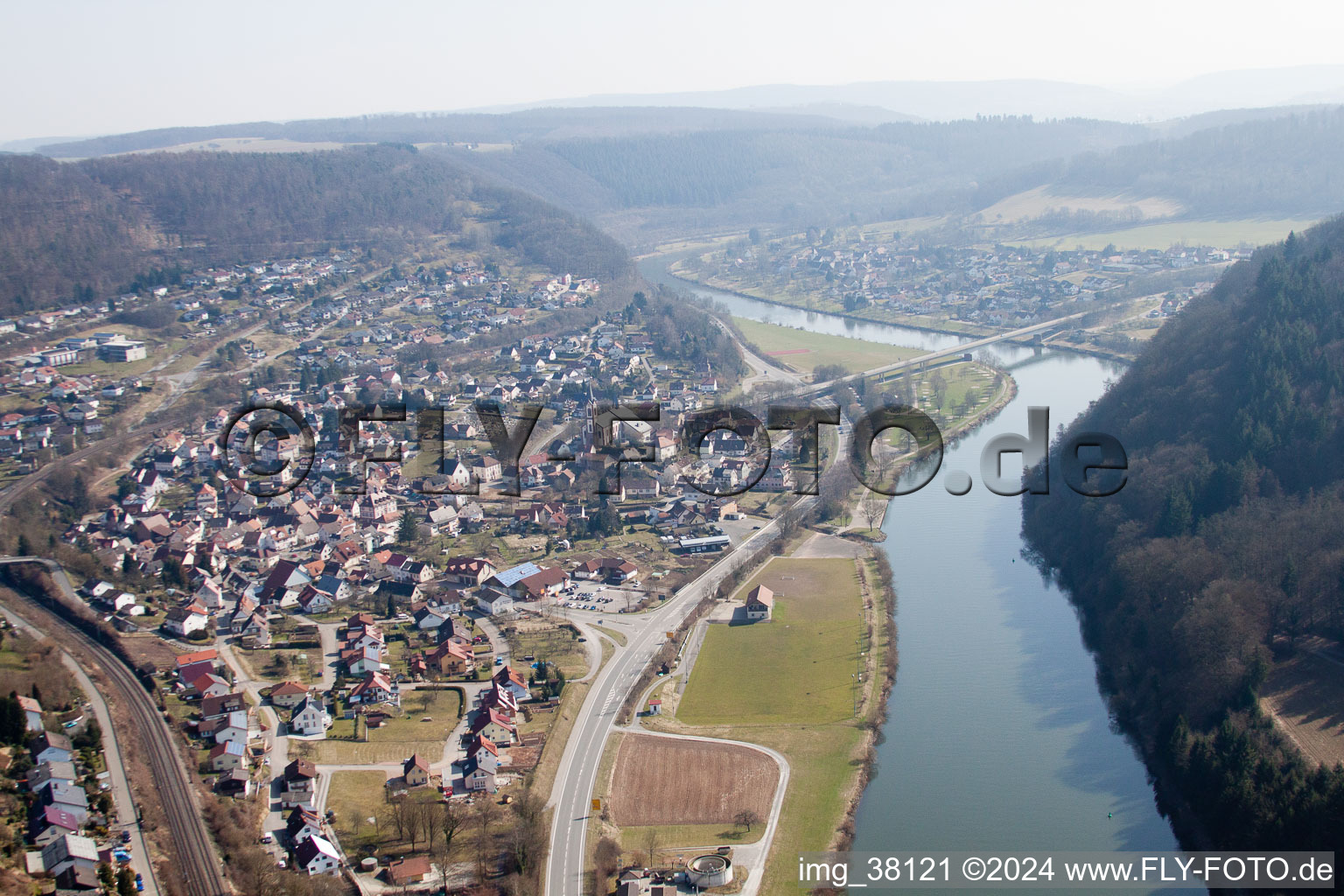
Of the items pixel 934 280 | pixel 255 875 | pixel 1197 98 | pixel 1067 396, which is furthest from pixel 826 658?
pixel 1197 98

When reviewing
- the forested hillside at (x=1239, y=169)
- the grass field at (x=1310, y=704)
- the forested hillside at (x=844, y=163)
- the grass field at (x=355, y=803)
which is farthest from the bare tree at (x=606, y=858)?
the forested hillside at (x=1239, y=169)

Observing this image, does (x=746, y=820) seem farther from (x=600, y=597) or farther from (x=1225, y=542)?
(x=1225, y=542)

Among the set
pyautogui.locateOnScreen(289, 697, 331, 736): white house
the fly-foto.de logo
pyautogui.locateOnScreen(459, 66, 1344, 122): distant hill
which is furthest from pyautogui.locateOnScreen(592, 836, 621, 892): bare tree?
pyautogui.locateOnScreen(459, 66, 1344, 122): distant hill

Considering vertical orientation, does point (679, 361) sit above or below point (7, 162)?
below

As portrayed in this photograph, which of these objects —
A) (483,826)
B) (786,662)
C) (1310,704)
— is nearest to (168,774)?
(483,826)

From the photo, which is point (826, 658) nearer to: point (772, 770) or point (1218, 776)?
point (772, 770)
